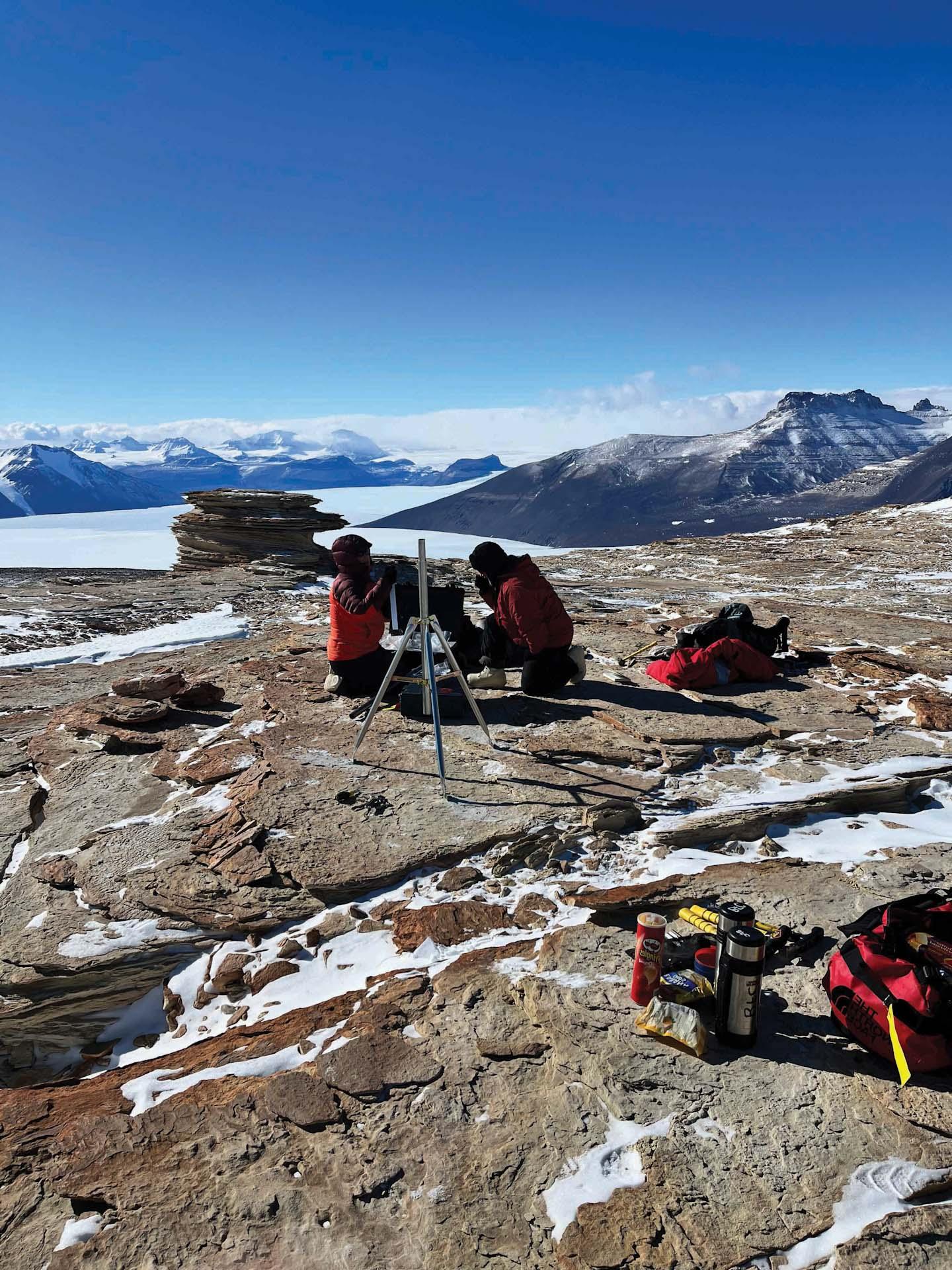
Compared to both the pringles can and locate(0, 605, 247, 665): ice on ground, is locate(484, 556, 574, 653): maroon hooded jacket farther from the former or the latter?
locate(0, 605, 247, 665): ice on ground

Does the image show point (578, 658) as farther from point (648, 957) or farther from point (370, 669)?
point (648, 957)

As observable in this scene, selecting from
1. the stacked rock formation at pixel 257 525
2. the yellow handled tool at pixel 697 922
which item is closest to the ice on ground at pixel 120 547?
the stacked rock formation at pixel 257 525

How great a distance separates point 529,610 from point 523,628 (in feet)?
0.71

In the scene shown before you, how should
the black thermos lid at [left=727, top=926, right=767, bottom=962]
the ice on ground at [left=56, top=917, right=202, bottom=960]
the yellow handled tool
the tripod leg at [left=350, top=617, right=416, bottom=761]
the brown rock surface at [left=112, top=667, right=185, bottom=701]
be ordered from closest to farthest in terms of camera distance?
the black thermos lid at [left=727, top=926, right=767, bottom=962] < the yellow handled tool < the ice on ground at [left=56, top=917, right=202, bottom=960] < the tripod leg at [left=350, top=617, right=416, bottom=761] < the brown rock surface at [left=112, top=667, right=185, bottom=701]

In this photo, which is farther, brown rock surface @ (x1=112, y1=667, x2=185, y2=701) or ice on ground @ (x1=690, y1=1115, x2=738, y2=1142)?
brown rock surface @ (x1=112, y1=667, x2=185, y2=701)

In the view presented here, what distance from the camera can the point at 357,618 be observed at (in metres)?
7.76

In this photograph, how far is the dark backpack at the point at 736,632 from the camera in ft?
29.8

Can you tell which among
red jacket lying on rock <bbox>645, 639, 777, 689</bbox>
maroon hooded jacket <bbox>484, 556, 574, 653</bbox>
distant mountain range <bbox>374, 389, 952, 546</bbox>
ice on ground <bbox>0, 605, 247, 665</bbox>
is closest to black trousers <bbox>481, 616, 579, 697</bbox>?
maroon hooded jacket <bbox>484, 556, 574, 653</bbox>

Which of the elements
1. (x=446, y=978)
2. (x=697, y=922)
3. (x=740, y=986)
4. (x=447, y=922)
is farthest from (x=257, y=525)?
(x=740, y=986)

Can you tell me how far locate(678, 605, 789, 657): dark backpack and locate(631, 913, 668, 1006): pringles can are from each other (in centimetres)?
581

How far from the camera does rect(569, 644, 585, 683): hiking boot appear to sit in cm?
838

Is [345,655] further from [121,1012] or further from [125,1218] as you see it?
[125,1218]

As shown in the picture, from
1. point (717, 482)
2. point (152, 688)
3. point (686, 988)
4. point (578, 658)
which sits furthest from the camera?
point (717, 482)

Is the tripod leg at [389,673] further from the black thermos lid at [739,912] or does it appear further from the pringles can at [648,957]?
the black thermos lid at [739,912]
